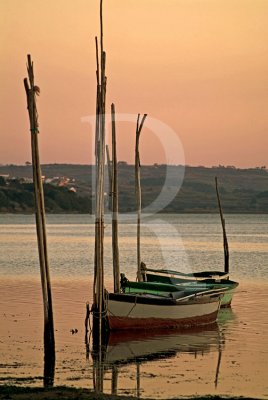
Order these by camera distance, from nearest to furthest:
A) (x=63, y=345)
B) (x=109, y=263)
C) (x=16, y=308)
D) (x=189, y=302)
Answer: (x=63, y=345)
(x=189, y=302)
(x=16, y=308)
(x=109, y=263)

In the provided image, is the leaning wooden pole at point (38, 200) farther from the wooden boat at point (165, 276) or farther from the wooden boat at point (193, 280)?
the wooden boat at point (165, 276)

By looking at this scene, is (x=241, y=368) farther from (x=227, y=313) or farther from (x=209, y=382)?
(x=227, y=313)

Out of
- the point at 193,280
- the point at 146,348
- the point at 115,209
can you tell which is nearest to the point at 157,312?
the point at 146,348

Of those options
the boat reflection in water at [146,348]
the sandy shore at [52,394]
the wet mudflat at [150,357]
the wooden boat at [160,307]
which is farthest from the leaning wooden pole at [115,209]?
the sandy shore at [52,394]

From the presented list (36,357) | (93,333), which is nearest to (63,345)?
(93,333)

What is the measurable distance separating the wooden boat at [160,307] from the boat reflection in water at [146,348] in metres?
0.33

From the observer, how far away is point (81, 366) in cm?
2798

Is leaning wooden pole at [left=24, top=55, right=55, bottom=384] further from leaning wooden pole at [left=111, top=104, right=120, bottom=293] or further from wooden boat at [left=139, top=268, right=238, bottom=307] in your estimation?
wooden boat at [left=139, top=268, right=238, bottom=307]

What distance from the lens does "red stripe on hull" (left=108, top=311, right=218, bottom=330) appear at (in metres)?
33.7

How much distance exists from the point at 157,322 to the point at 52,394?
13.2m

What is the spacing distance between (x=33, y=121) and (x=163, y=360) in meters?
7.61

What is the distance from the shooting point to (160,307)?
35438mm

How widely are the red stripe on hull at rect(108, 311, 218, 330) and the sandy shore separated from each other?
396 inches

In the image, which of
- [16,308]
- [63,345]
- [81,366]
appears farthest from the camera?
[16,308]
